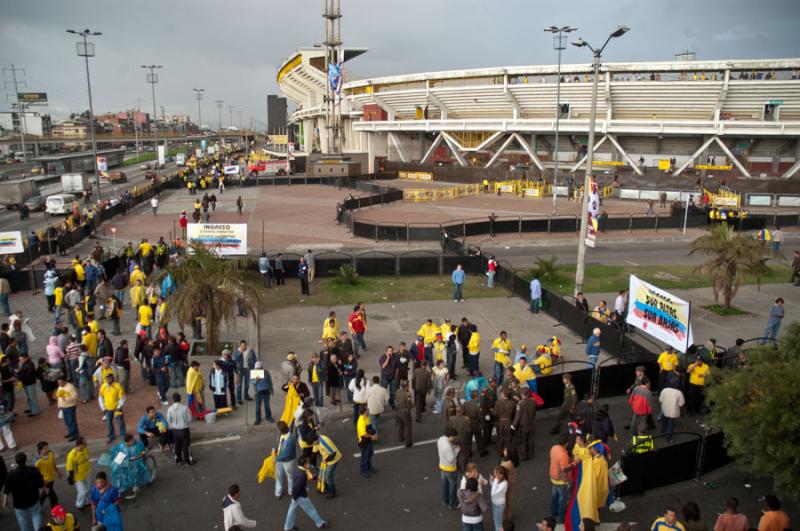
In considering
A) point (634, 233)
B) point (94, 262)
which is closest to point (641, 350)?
point (94, 262)

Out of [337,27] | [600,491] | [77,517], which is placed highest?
[337,27]

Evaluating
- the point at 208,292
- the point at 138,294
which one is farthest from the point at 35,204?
the point at 208,292

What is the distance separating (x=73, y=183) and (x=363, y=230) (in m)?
35.3

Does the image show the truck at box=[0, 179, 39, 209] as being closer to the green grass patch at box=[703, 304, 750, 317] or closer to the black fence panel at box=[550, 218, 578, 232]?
the black fence panel at box=[550, 218, 578, 232]

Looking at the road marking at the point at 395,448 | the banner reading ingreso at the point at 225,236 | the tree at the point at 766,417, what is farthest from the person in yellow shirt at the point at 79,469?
the banner reading ingreso at the point at 225,236

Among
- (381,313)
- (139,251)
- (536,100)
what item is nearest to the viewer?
(381,313)

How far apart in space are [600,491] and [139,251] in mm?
20177

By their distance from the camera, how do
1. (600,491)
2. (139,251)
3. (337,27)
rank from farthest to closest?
(337,27) < (139,251) < (600,491)

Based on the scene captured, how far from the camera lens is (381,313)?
1931 cm

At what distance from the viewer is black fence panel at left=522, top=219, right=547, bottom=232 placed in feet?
109

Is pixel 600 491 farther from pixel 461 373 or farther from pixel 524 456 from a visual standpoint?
pixel 461 373

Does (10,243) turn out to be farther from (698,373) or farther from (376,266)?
(698,373)

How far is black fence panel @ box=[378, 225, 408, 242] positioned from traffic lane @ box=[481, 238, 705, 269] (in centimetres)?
421

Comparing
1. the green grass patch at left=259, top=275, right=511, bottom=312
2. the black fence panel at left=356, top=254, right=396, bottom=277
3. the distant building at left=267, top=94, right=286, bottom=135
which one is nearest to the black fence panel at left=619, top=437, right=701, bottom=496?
the green grass patch at left=259, top=275, right=511, bottom=312
